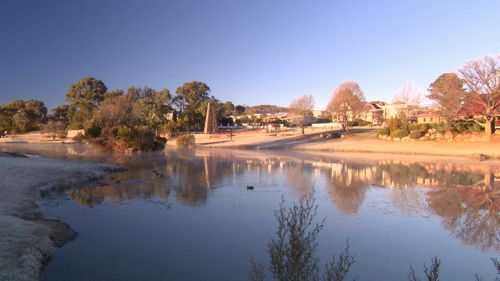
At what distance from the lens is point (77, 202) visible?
16562mm

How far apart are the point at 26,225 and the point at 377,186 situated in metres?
16.2

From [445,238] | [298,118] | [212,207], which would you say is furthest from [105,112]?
[445,238]

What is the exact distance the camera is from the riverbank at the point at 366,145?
40156 mm

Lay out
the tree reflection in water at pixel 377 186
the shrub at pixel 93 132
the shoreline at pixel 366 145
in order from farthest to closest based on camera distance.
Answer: the shrub at pixel 93 132 → the shoreline at pixel 366 145 → the tree reflection in water at pixel 377 186

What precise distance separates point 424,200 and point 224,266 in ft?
37.2

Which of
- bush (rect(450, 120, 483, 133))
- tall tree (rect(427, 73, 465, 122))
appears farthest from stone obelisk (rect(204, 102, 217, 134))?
bush (rect(450, 120, 483, 133))

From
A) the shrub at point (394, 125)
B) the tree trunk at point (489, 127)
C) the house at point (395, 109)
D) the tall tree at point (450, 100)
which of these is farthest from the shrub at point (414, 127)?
the house at point (395, 109)

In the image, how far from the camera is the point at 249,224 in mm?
13266

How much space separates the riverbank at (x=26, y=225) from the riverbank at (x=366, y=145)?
110ft

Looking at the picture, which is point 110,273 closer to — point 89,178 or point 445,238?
point 445,238

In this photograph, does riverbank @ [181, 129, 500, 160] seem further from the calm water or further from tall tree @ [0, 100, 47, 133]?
tall tree @ [0, 100, 47, 133]

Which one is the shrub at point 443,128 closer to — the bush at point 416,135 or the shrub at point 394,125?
the bush at point 416,135

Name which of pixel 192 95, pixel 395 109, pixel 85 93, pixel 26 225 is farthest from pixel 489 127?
pixel 85 93

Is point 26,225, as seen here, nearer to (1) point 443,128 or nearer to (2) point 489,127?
(2) point 489,127
